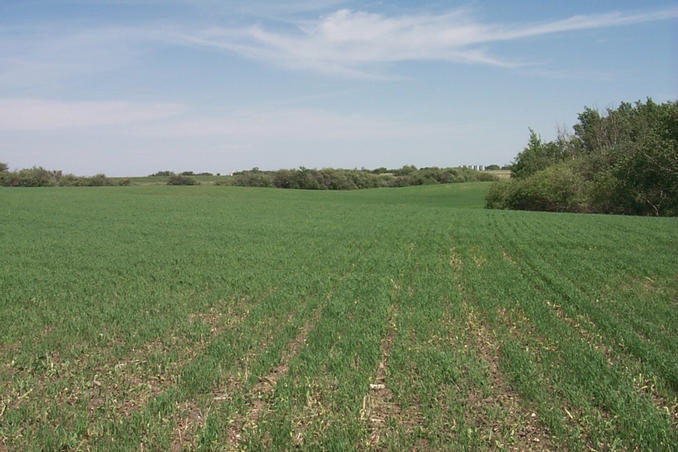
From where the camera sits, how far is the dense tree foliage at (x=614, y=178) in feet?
125

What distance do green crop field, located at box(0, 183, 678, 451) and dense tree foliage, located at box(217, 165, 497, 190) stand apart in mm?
79351

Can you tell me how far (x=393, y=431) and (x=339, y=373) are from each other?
4.86 ft

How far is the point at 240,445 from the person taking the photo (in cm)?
465

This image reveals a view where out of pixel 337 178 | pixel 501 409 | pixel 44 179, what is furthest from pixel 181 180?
pixel 501 409

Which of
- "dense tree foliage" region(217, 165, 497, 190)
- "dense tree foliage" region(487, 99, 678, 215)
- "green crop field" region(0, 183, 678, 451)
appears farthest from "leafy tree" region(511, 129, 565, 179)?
"green crop field" region(0, 183, 678, 451)

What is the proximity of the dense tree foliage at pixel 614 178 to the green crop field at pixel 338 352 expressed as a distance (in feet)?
93.1

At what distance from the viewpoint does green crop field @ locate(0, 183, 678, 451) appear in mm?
4883

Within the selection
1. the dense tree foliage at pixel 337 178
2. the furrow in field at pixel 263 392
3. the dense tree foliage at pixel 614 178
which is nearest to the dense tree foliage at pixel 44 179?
the dense tree foliage at pixel 337 178

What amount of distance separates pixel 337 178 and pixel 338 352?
93.0 m

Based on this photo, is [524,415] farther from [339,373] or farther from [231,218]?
[231,218]

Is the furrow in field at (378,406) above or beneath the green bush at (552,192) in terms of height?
beneath

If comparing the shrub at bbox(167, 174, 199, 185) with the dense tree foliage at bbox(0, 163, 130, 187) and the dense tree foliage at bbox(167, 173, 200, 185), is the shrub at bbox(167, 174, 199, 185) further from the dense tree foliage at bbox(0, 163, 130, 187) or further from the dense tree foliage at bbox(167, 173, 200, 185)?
the dense tree foliage at bbox(0, 163, 130, 187)

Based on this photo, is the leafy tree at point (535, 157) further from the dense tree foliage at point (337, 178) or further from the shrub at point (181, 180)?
the shrub at point (181, 180)

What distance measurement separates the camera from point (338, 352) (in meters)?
7.00
